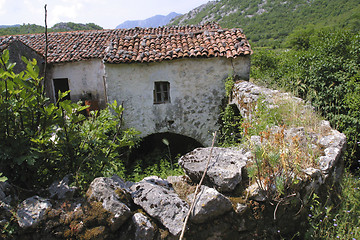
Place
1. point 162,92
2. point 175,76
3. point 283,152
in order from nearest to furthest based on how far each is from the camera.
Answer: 1. point 283,152
2. point 175,76
3. point 162,92

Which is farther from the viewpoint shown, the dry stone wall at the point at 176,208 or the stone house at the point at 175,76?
the stone house at the point at 175,76

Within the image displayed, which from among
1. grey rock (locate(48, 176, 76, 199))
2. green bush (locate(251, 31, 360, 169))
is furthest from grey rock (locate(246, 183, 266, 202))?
green bush (locate(251, 31, 360, 169))

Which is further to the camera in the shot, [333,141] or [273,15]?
[273,15]

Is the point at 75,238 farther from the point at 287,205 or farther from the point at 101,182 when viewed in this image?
the point at 287,205

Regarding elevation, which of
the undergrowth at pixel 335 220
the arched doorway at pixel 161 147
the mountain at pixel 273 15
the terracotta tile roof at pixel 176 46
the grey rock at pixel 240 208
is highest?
the mountain at pixel 273 15

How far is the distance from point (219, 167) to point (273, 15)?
244 ft

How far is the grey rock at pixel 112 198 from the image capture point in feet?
8.11

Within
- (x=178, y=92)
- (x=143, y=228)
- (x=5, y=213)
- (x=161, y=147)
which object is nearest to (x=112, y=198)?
(x=143, y=228)

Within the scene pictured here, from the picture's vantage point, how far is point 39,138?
8.63 ft

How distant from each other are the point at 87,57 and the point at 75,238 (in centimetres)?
1191

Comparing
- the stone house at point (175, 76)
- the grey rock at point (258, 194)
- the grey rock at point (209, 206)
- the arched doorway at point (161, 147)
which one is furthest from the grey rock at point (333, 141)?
the arched doorway at point (161, 147)

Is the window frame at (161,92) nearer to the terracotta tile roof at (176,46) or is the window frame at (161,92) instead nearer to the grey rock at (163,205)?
the terracotta tile roof at (176,46)

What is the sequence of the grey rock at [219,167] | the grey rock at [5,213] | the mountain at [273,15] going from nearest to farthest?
the grey rock at [5,213], the grey rock at [219,167], the mountain at [273,15]

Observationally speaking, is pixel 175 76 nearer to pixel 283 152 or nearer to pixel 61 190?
pixel 283 152
